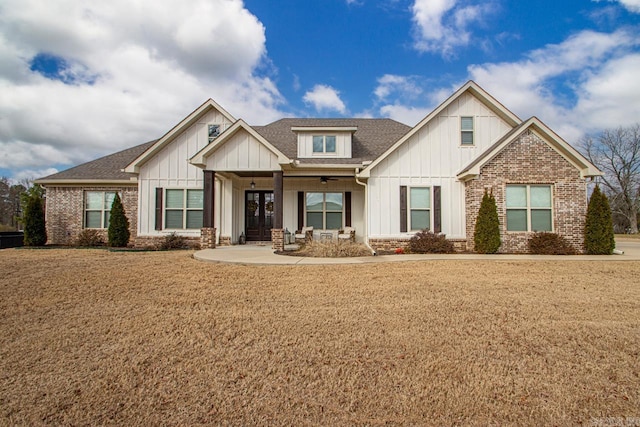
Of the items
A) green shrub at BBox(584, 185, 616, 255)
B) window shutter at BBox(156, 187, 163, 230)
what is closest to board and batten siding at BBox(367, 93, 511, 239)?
green shrub at BBox(584, 185, 616, 255)

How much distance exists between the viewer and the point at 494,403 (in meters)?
2.61

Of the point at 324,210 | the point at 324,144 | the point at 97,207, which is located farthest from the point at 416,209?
the point at 97,207

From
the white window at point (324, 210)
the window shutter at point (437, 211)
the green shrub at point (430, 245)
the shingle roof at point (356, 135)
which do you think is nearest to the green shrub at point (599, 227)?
the green shrub at point (430, 245)

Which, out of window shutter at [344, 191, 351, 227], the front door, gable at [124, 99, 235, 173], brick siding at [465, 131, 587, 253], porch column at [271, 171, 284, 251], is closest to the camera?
brick siding at [465, 131, 587, 253]

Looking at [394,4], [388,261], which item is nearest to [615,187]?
[394,4]

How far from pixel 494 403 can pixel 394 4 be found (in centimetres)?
1516

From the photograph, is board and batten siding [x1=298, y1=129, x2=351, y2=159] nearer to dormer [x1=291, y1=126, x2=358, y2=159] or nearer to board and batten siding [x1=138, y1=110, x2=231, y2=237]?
dormer [x1=291, y1=126, x2=358, y2=159]

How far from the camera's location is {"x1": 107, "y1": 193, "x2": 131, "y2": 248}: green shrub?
13.4 metres

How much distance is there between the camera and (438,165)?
491 inches

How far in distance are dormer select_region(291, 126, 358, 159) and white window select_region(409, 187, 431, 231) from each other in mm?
3550

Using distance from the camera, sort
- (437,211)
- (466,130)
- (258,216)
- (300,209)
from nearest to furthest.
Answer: (437,211) < (466,130) < (300,209) < (258,216)

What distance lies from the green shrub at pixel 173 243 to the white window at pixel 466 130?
1179cm

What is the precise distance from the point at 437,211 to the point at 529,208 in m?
2.99

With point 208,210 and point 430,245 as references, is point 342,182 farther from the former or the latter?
point 208,210
